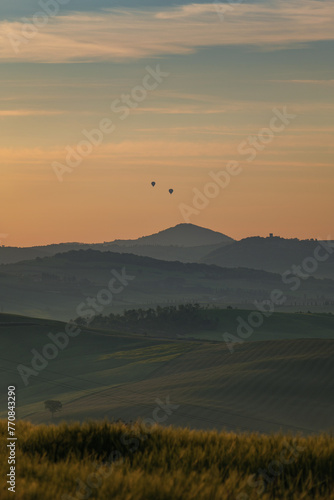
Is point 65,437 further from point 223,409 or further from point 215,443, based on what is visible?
point 223,409

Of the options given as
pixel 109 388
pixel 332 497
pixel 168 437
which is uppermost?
pixel 109 388

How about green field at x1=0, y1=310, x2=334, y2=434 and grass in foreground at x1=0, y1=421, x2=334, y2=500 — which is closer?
grass in foreground at x1=0, y1=421, x2=334, y2=500

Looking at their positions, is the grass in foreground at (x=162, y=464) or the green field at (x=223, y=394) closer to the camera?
the grass in foreground at (x=162, y=464)

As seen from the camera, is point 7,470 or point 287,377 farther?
point 287,377

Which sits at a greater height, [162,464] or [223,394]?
[223,394]

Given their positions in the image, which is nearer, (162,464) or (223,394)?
(162,464)

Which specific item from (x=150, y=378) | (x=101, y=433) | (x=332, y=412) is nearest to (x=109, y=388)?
(x=150, y=378)

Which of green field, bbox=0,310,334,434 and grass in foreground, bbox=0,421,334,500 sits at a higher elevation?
green field, bbox=0,310,334,434

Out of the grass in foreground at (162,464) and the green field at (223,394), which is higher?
the green field at (223,394)
